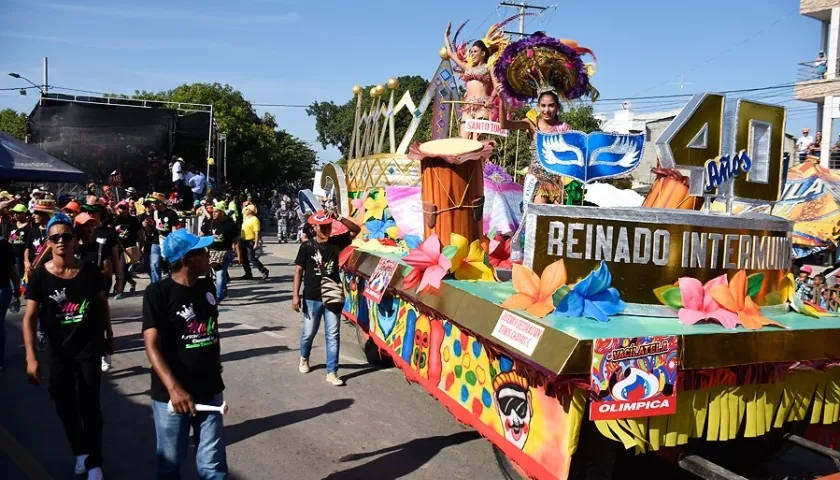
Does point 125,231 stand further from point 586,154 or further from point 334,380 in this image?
point 586,154

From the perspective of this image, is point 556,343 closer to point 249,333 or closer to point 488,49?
point 488,49

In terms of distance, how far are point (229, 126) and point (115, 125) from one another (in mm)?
14556

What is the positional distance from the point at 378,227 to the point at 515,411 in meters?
4.09

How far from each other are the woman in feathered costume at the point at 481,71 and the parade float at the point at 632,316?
9.47ft

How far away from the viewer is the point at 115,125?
88.2 feet

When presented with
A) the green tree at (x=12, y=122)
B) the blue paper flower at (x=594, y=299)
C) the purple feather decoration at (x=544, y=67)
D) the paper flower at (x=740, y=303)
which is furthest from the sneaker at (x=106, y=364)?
the green tree at (x=12, y=122)

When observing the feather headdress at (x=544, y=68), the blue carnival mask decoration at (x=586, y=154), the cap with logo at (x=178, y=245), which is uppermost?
the feather headdress at (x=544, y=68)

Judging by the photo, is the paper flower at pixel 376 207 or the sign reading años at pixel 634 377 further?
the paper flower at pixel 376 207

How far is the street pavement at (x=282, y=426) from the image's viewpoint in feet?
15.3

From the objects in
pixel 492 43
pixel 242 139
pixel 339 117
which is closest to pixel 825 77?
pixel 492 43

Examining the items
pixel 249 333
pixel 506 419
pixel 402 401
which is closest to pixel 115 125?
pixel 249 333

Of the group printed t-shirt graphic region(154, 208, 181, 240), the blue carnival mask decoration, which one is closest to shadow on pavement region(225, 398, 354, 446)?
the blue carnival mask decoration

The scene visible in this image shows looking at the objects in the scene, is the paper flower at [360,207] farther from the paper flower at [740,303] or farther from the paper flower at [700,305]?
the paper flower at [740,303]

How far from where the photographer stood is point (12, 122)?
174 ft
